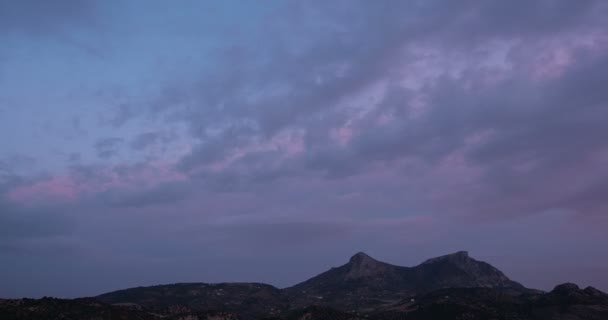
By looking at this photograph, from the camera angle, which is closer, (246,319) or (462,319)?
(462,319)

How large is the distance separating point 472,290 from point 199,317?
3731 inches

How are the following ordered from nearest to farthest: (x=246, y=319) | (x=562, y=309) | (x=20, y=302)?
(x=20, y=302), (x=562, y=309), (x=246, y=319)

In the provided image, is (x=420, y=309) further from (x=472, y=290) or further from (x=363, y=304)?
(x=363, y=304)

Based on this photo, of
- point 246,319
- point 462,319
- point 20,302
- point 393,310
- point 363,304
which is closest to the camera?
point 20,302

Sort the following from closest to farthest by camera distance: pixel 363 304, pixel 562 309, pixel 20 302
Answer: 1. pixel 20 302
2. pixel 562 309
3. pixel 363 304

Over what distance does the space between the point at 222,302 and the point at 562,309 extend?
113914 millimetres

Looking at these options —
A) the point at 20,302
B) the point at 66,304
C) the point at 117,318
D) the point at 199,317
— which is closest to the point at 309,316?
the point at 199,317

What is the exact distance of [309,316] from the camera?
133125mm

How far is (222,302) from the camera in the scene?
650 feet

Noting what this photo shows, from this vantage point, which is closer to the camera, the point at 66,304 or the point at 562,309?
the point at 66,304

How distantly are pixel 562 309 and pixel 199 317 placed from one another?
317 feet

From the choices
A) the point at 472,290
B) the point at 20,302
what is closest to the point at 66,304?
the point at 20,302

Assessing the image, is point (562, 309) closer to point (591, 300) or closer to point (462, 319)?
point (591, 300)

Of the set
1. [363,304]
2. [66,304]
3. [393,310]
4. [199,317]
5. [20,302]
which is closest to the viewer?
[20,302]
